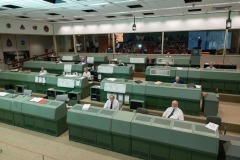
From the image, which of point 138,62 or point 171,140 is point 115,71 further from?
point 171,140

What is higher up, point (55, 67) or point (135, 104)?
point (55, 67)

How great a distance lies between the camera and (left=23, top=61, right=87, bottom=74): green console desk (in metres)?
9.53

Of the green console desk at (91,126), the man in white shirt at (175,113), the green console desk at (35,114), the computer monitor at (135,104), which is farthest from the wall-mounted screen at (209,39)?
the green console desk at (35,114)

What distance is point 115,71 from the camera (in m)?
8.73

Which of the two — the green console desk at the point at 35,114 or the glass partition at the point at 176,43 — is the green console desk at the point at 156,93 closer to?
the green console desk at the point at 35,114

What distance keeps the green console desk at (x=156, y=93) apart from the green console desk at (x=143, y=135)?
188 centimetres

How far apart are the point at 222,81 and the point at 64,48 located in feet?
41.9

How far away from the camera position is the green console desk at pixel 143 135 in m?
3.35

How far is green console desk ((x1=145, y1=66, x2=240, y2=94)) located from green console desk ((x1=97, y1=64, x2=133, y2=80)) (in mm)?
1287

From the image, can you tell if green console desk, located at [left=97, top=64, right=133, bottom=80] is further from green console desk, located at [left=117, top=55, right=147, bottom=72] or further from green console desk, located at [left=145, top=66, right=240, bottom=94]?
green console desk, located at [left=117, top=55, right=147, bottom=72]

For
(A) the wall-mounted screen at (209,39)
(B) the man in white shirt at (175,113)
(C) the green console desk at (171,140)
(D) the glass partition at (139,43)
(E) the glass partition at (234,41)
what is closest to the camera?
(C) the green console desk at (171,140)

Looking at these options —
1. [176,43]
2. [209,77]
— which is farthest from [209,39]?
[209,77]

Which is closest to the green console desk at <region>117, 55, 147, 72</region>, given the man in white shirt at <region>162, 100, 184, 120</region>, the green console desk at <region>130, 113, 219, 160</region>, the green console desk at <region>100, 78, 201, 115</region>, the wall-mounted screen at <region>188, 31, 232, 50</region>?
the wall-mounted screen at <region>188, 31, 232, 50</region>

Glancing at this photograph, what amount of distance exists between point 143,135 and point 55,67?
8004mm
